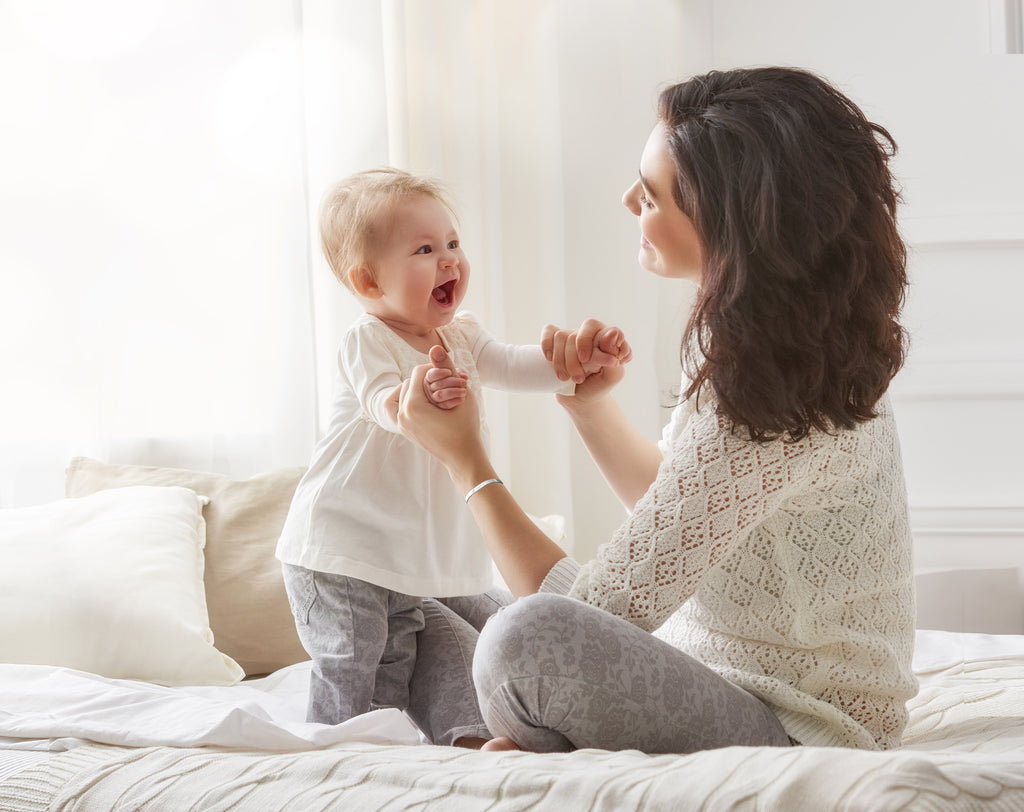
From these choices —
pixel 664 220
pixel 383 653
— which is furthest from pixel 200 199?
pixel 664 220

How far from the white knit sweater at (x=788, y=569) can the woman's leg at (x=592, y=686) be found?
2.2 inches

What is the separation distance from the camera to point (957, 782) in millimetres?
719

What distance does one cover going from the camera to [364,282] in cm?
141

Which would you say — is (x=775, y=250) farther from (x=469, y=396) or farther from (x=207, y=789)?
(x=207, y=789)

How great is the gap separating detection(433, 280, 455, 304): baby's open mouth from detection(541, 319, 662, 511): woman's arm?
14cm

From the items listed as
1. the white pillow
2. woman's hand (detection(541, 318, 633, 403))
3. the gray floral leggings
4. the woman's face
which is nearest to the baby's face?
woman's hand (detection(541, 318, 633, 403))

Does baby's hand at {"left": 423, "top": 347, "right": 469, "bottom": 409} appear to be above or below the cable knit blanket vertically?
above

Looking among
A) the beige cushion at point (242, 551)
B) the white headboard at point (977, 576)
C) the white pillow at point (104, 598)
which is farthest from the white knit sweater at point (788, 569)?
the white headboard at point (977, 576)

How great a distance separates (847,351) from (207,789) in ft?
2.41

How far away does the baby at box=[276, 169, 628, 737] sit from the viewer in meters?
1.31

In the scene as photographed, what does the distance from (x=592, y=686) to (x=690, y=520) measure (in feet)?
0.61

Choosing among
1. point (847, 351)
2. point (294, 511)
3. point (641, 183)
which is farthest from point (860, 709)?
point (294, 511)

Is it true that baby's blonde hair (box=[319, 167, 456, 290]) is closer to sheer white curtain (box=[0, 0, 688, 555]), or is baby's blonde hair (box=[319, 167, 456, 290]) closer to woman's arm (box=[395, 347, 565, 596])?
woman's arm (box=[395, 347, 565, 596])

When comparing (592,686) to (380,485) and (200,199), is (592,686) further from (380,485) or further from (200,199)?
(200,199)
